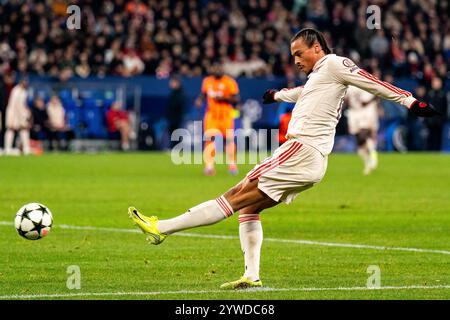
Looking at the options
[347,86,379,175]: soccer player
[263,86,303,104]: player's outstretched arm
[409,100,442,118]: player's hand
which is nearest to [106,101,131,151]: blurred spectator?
[347,86,379,175]: soccer player

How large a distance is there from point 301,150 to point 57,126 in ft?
88.6

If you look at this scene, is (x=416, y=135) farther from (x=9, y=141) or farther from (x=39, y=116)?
(x=9, y=141)

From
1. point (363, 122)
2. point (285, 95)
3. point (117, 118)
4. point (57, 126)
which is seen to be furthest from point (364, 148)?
point (285, 95)

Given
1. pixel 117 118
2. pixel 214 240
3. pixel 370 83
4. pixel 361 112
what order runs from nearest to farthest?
pixel 370 83 → pixel 214 240 → pixel 361 112 → pixel 117 118

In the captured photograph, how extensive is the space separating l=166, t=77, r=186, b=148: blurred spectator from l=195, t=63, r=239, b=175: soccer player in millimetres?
8178

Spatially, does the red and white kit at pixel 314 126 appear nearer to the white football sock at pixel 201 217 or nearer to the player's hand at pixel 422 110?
the player's hand at pixel 422 110

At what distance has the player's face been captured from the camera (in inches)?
361

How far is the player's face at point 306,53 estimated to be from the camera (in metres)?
9.18

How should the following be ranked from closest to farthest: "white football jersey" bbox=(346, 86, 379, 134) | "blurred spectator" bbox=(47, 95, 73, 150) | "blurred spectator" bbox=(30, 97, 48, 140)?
"white football jersey" bbox=(346, 86, 379, 134) → "blurred spectator" bbox=(47, 95, 73, 150) → "blurred spectator" bbox=(30, 97, 48, 140)

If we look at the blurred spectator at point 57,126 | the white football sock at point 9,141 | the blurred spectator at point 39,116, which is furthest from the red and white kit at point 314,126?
the white football sock at point 9,141

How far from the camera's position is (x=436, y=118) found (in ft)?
122

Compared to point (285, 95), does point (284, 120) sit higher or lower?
higher

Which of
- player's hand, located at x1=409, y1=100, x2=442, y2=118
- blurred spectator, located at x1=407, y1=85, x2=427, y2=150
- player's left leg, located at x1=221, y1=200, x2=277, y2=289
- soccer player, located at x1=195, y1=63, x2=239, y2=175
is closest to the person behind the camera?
player's hand, located at x1=409, y1=100, x2=442, y2=118

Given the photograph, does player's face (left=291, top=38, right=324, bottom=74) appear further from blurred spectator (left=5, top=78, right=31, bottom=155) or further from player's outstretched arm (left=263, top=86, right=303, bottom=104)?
blurred spectator (left=5, top=78, right=31, bottom=155)
